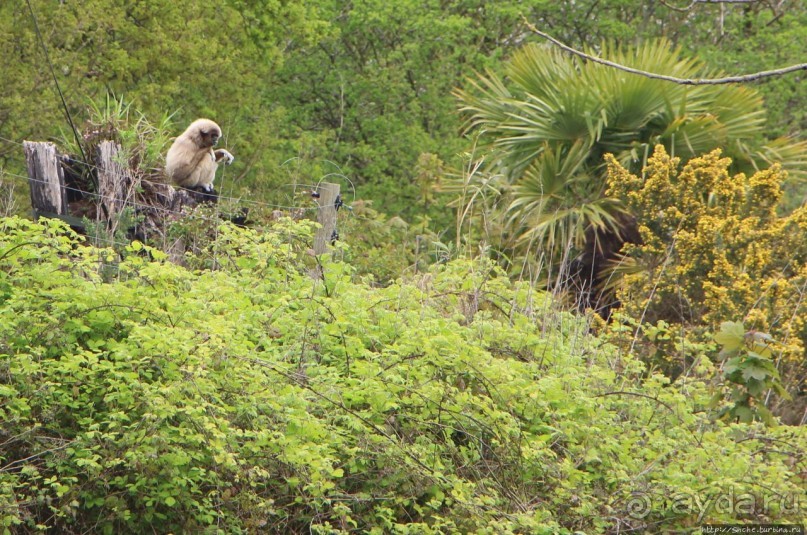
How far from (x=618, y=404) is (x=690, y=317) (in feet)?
11.1

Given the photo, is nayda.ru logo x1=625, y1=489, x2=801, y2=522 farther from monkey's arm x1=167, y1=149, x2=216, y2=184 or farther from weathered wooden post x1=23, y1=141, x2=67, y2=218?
monkey's arm x1=167, y1=149, x2=216, y2=184

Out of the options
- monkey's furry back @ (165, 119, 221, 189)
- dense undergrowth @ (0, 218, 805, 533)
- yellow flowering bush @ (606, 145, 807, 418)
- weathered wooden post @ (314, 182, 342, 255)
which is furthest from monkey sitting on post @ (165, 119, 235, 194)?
yellow flowering bush @ (606, 145, 807, 418)

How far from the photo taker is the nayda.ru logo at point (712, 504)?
521 cm

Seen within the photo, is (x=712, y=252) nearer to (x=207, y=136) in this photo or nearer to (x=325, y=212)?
(x=325, y=212)

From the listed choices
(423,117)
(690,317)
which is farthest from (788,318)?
(423,117)

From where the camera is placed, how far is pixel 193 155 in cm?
995

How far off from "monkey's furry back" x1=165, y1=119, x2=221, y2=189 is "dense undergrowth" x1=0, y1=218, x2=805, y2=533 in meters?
3.63

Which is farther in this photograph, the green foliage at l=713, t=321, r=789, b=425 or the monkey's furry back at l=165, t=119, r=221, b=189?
the monkey's furry back at l=165, t=119, r=221, b=189

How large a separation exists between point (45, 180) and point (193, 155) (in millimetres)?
2057

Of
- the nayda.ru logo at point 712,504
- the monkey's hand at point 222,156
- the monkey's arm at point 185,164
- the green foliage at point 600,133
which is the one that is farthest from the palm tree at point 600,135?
the nayda.ru logo at point 712,504

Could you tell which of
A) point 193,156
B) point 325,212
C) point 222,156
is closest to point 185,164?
point 193,156

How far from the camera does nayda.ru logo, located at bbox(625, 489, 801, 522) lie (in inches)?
205

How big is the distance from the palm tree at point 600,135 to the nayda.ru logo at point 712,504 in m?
6.23

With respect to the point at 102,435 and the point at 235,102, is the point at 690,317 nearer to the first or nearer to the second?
the point at 102,435
